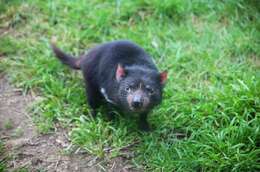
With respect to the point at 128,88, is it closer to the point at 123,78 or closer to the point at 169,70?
the point at 123,78

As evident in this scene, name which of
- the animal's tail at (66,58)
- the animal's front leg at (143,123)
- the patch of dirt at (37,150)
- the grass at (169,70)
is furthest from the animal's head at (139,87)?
the animal's tail at (66,58)

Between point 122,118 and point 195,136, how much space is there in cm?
72

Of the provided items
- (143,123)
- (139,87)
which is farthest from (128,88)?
(143,123)

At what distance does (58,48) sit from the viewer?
16.6 ft

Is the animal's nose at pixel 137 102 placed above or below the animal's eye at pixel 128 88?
below

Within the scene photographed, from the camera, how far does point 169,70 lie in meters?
5.09

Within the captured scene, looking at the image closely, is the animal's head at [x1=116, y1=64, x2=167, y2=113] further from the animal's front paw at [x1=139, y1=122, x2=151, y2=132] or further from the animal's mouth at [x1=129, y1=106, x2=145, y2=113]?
the animal's front paw at [x1=139, y1=122, x2=151, y2=132]

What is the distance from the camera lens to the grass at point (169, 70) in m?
3.98

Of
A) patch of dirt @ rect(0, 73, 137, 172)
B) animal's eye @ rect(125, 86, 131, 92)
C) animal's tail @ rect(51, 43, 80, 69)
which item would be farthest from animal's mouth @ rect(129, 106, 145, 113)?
animal's tail @ rect(51, 43, 80, 69)

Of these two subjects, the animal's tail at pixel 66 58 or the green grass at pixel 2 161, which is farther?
the animal's tail at pixel 66 58

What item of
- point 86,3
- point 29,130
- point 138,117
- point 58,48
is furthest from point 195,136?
point 86,3

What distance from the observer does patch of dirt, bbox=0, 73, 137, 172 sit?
13.0ft

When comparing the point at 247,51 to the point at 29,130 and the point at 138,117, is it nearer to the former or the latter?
the point at 138,117

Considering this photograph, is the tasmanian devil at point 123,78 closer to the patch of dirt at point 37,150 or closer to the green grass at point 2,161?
the patch of dirt at point 37,150
